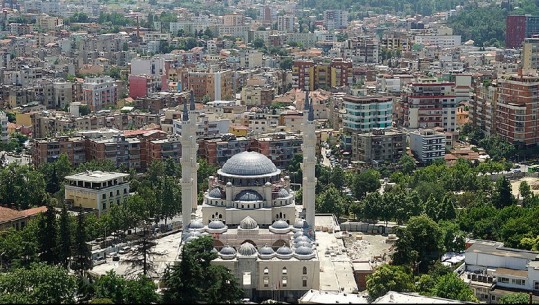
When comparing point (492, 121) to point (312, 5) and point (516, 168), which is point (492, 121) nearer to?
point (516, 168)

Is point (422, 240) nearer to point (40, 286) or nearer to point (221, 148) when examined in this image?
point (40, 286)

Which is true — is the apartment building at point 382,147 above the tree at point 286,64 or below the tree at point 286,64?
below

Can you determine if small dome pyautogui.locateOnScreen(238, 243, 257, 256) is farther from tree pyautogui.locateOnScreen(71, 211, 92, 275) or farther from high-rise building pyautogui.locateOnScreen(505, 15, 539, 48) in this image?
high-rise building pyautogui.locateOnScreen(505, 15, 539, 48)

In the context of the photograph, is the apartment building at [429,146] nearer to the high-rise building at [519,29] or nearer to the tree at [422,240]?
the tree at [422,240]

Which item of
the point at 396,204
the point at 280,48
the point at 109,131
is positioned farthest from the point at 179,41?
the point at 396,204

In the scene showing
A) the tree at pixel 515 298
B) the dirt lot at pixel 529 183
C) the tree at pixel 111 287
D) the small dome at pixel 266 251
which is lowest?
the dirt lot at pixel 529 183

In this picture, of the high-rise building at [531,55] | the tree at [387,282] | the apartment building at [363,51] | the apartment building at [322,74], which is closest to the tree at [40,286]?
the tree at [387,282]

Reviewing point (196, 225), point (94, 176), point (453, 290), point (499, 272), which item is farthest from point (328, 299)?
point (94, 176)
